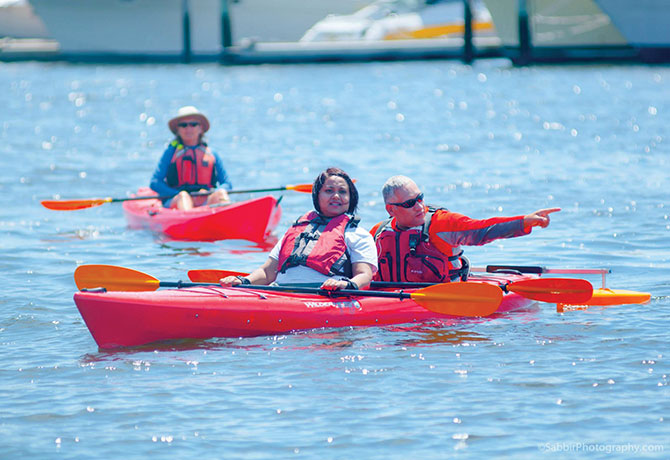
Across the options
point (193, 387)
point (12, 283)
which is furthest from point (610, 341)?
point (12, 283)

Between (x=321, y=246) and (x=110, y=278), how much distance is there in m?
1.48

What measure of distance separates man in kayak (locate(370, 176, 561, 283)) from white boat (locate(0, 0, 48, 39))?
2022 inches

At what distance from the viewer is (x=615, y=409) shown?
527cm

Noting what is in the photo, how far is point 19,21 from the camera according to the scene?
5509 centimetres

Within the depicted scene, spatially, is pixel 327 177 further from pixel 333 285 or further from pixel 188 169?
pixel 188 169

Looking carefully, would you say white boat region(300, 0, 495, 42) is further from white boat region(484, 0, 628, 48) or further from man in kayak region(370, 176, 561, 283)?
man in kayak region(370, 176, 561, 283)

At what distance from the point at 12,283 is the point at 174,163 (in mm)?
2572

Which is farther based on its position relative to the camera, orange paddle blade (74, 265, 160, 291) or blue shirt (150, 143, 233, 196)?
blue shirt (150, 143, 233, 196)

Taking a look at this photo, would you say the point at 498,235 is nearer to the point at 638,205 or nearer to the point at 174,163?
the point at 174,163

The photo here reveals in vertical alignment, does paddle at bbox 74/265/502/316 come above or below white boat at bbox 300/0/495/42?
below

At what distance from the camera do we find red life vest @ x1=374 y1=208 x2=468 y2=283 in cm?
670

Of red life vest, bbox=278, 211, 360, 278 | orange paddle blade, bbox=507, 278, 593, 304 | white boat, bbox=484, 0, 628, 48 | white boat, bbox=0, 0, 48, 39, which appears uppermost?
white boat, bbox=0, 0, 48, 39

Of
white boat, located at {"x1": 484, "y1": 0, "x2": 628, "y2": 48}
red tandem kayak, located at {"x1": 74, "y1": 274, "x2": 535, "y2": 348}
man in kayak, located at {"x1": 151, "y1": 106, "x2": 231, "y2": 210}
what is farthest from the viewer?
white boat, located at {"x1": 484, "y1": 0, "x2": 628, "y2": 48}

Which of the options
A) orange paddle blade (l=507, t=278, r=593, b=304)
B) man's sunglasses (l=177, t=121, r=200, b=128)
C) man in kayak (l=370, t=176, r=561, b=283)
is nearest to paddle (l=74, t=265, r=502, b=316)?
man in kayak (l=370, t=176, r=561, b=283)
